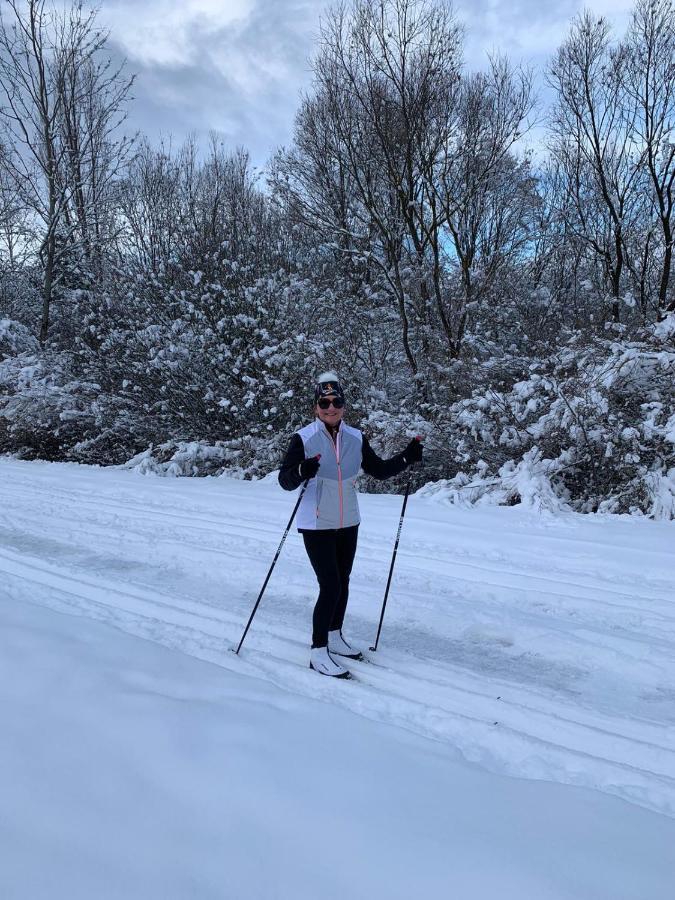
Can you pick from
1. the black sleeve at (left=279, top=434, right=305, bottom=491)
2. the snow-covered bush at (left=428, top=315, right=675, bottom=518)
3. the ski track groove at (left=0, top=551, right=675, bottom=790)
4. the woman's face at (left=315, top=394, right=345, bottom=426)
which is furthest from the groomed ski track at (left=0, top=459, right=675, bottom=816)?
the woman's face at (left=315, top=394, right=345, bottom=426)

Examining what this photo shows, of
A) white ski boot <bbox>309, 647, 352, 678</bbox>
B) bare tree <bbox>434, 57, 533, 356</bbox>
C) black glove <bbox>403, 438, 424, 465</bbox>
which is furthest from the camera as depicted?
bare tree <bbox>434, 57, 533, 356</bbox>

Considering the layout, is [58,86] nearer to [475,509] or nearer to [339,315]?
[339,315]

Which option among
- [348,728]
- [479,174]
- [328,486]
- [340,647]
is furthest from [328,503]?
[479,174]

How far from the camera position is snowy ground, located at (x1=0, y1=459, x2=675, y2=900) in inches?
71.1

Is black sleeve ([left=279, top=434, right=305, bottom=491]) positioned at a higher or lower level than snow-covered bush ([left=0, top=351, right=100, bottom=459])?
lower

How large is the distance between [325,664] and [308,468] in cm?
118

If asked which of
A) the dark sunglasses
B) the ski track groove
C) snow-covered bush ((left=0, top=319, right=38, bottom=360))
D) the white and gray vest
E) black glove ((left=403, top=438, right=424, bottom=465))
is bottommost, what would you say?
the ski track groove

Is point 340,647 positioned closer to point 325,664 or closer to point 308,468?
point 325,664

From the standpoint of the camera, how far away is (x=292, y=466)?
3697 millimetres

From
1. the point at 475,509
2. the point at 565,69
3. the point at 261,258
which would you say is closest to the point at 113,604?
the point at 475,509

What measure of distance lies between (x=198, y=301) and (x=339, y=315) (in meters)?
3.22

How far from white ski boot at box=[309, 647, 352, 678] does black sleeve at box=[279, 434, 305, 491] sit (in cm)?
102

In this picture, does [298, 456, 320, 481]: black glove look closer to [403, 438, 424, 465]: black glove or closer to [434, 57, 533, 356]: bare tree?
[403, 438, 424, 465]: black glove

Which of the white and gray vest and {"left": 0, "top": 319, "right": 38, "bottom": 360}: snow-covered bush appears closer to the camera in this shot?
the white and gray vest
